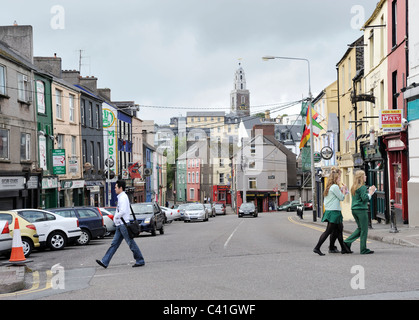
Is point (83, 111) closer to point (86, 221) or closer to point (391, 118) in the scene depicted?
point (86, 221)

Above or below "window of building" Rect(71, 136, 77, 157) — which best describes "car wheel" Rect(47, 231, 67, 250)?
below

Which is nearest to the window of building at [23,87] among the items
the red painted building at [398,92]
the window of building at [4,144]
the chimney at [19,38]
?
the window of building at [4,144]

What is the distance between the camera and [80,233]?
62.7 ft

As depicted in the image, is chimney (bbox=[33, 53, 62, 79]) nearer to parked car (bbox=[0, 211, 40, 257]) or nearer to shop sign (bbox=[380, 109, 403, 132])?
parked car (bbox=[0, 211, 40, 257])

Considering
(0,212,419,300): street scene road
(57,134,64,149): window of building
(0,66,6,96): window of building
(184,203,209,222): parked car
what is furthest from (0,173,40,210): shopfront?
(184,203,209,222): parked car

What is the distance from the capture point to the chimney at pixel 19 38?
32.8 metres

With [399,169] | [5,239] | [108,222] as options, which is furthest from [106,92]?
[5,239]

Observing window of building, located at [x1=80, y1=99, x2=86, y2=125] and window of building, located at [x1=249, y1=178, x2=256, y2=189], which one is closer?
window of building, located at [x1=80, y1=99, x2=86, y2=125]

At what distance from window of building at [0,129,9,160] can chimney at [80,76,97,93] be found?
64.1 feet

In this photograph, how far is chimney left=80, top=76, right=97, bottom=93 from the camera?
151 ft

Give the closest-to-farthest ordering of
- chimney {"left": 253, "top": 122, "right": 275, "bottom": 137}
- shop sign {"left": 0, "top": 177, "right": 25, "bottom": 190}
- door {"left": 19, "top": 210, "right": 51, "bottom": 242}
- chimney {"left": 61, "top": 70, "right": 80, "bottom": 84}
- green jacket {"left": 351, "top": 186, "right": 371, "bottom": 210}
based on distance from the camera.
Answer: green jacket {"left": 351, "top": 186, "right": 371, "bottom": 210}
door {"left": 19, "top": 210, "right": 51, "bottom": 242}
shop sign {"left": 0, "top": 177, "right": 25, "bottom": 190}
chimney {"left": 61, "top": 70, "right": 80, "bottom": 84}
chimney {"left": 253, "top": 122, "right": 275, "bottom": 137}

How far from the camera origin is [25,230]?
54.0 feet

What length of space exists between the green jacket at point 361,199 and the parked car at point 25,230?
9643 mm
